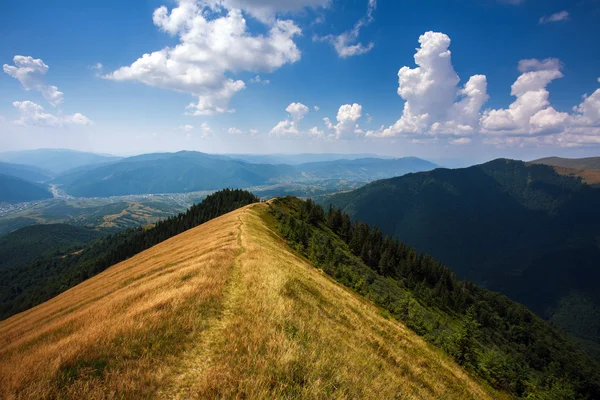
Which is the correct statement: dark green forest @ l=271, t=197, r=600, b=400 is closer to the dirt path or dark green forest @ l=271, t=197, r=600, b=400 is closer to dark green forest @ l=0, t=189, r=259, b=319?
dark green forest @ l=0, t=189, r=259, b=319

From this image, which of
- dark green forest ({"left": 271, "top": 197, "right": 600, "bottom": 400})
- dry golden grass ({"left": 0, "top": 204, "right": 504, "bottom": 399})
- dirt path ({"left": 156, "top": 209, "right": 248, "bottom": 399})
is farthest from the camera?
dark green forest ({"left": 271, "top": 197, "right": 600, "bottom": 400})

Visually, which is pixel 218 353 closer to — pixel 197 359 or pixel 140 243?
pixel 197 359

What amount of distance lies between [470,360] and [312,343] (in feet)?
94.5

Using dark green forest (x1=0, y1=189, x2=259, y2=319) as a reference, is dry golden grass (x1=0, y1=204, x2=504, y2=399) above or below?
above

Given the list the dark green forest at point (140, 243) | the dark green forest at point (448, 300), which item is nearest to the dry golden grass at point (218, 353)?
the dark green forest at point (448, 300)

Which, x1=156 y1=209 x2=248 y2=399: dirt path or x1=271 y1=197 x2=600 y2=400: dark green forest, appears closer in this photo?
x1=156 y1=209 x2=248 y2=399: dirt path

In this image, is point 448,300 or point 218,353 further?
point 448,300

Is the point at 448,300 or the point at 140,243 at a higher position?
the point at 140,243

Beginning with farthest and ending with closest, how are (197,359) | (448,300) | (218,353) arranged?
(448,300) → (218,353) → (197,359)

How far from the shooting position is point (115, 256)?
388ft

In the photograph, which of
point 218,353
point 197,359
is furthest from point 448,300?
point 197,359

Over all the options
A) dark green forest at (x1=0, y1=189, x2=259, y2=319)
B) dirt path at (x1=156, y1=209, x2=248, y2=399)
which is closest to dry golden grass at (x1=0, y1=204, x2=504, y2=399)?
dirt path at (x1=156, y1=209, x2=248, y2=399)

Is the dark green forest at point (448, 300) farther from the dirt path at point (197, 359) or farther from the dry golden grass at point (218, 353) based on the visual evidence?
the dirt path at point (197, 359)

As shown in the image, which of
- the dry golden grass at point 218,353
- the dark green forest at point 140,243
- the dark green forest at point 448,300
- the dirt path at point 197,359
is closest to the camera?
the dry golden grass at point 218,353
